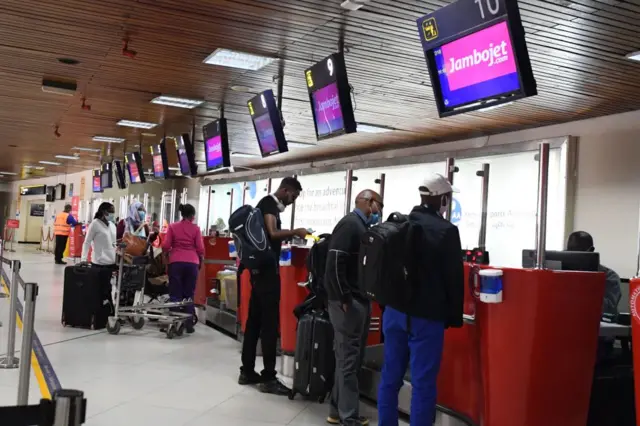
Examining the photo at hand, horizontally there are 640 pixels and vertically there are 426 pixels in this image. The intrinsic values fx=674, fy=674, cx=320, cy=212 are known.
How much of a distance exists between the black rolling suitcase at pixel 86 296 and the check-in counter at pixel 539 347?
18.6 ft

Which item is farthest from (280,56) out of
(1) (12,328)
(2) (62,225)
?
(2) (62,225)

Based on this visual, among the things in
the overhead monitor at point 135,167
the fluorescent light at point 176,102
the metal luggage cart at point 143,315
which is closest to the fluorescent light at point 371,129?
the fluorescent light at point 176,102

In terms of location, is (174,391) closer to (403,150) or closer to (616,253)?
(616,253)

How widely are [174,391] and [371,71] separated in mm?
3929

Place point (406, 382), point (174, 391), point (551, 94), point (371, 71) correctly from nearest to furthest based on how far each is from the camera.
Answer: point (406, 382)
point (174, 391)
point (371, 71)
point (551, 94)

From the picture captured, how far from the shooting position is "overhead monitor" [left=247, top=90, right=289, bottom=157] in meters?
7.39

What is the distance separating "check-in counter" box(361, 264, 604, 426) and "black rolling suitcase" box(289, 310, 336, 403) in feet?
4.53

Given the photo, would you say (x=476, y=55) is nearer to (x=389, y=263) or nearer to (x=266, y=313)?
(x=389, y=263)

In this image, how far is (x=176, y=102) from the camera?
9.50m

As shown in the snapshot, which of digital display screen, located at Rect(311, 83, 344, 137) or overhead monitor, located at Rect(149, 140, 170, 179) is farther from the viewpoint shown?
overhead monitor, located at Rect(149, 140, 170, 179)

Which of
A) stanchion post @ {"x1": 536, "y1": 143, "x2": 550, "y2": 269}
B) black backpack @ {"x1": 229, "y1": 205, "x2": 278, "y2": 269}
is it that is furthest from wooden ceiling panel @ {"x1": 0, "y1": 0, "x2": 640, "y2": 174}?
black backpack @ {"x1": 229, "y1": 205, "x2": 278, "y2": 269}

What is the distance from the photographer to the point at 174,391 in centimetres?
550

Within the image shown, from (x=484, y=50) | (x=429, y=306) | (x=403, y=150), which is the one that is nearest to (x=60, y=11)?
(x=484, y=50)

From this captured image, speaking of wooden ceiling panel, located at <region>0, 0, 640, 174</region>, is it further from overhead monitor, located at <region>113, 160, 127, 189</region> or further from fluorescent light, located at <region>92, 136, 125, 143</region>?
overhead monitor, located at <region>113, 160, 127, 189</region>
